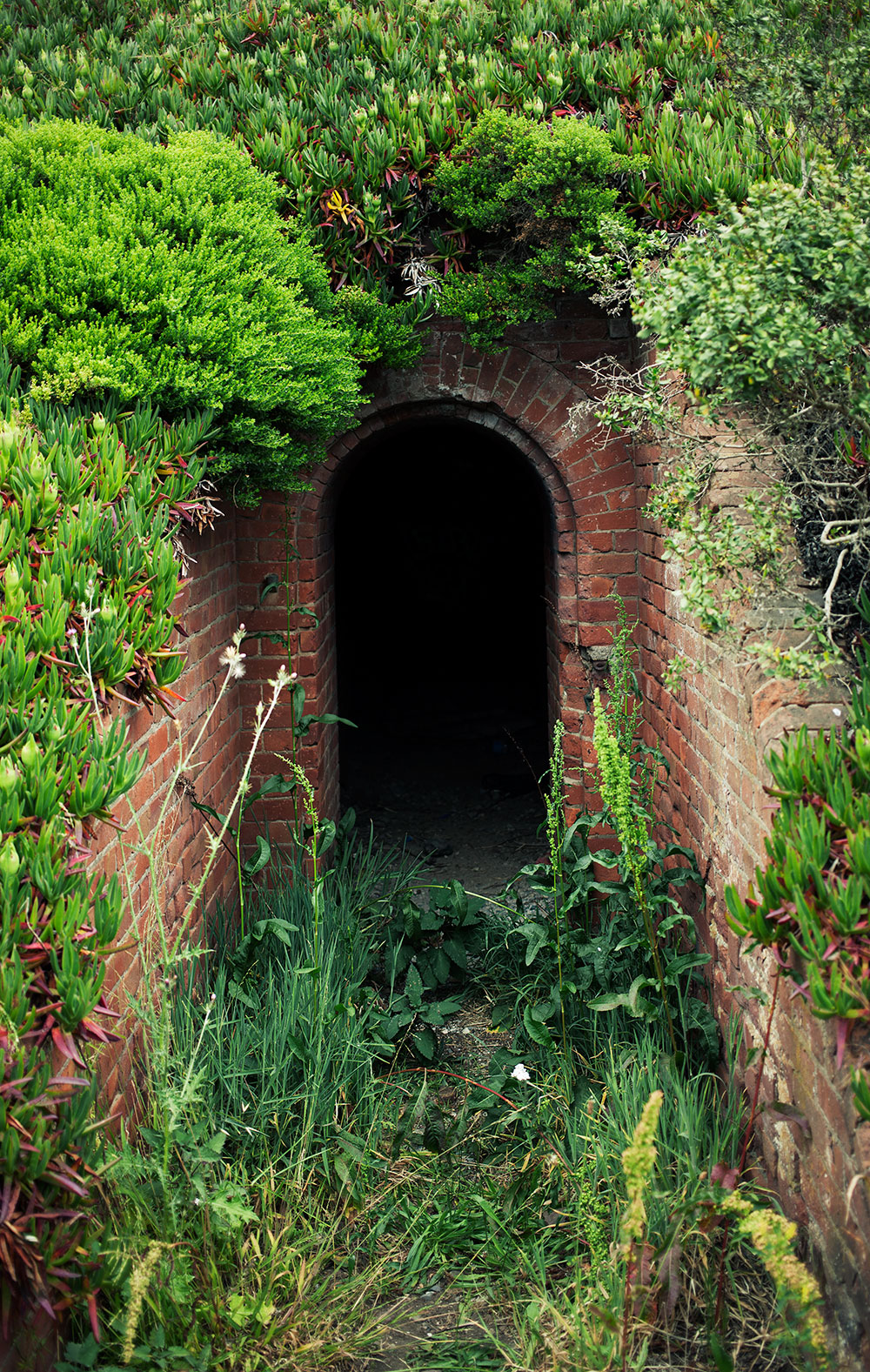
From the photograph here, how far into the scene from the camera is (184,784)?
3496 mm

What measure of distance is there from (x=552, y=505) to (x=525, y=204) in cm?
142

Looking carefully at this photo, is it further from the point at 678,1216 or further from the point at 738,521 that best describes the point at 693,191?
the point at 678,1216

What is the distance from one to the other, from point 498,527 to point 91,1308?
997 centimetres

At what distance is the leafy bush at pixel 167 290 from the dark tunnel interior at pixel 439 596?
5.43 meters

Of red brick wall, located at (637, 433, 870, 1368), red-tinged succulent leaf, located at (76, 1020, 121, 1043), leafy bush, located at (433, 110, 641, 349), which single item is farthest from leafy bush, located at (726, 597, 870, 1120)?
leafy bush, located at (433, 110, 641, 349)

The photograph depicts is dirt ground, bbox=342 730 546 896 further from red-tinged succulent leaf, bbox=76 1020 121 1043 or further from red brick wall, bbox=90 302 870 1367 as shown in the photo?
red-tinged succulent leaf, bbox=76 1020 121 1043

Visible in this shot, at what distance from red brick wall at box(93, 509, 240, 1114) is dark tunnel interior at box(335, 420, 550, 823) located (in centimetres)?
481

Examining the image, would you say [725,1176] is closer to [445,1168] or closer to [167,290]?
[445,1168]

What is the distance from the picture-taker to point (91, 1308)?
1648mm

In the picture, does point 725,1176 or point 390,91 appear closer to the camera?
point 725,1176

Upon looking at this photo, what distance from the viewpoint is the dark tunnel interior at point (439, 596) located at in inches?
388

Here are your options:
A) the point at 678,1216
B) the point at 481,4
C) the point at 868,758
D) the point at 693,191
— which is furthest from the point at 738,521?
the point at 481,4

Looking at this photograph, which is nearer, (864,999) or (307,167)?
(864,999)

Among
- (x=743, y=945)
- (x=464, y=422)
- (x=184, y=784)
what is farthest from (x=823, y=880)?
(x=464, y=422)
